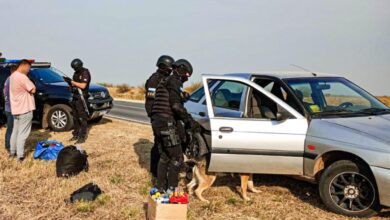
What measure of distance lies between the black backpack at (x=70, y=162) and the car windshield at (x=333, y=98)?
3.51 metres

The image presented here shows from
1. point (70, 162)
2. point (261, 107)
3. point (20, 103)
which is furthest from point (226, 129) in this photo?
point (20, 103)

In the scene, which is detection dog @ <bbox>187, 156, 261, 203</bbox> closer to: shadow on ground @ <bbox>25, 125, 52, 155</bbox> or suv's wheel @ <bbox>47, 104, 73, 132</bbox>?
shadow on ground @ <bbox>25, 125, 52, 155</bbox>

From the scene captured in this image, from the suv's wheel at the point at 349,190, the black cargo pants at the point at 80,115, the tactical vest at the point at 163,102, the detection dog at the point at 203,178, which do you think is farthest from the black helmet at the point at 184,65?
the black cargo pants at the point at 80,115

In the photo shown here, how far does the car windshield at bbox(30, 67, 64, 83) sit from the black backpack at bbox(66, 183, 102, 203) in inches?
264

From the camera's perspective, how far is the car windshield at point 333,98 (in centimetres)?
577

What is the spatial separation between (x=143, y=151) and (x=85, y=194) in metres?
3.49

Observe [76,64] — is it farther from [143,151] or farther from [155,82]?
[155,82]

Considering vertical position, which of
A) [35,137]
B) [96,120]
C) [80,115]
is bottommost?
[96,120]

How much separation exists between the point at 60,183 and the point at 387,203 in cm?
439

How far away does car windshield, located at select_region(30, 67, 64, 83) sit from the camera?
11.9 metres

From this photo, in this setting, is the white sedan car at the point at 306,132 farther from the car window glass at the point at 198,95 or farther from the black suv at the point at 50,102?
the black suv at the point at 50,102

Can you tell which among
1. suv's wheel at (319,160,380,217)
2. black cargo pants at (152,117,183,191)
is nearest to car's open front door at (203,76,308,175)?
suv's wheel at (319,160,380,217)

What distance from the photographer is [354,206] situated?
5.22 meters

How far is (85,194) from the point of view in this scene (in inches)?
228
